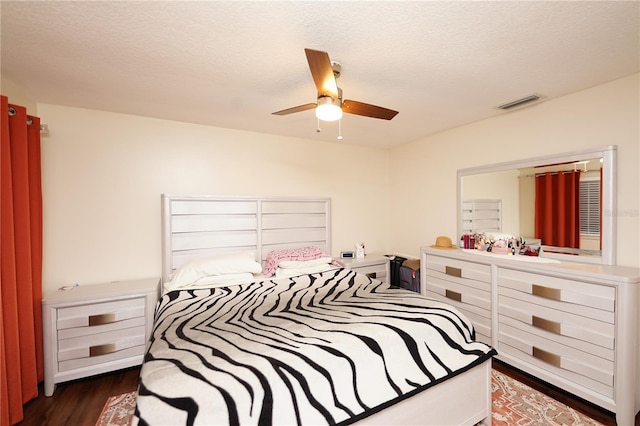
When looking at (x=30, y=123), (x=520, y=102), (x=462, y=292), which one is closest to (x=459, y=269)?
(x=462, y=292)

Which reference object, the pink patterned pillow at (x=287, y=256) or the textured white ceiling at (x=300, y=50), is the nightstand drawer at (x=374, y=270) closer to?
the pink patterned pillow at (x=287, y=256)

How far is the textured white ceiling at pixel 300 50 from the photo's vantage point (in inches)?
54.3

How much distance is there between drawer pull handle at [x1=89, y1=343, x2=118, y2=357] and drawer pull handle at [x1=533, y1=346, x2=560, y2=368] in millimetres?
3612

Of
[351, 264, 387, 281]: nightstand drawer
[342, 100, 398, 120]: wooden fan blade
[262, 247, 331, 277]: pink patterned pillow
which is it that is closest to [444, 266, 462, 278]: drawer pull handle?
[351, 264, 387, 281]: nightstand drawer

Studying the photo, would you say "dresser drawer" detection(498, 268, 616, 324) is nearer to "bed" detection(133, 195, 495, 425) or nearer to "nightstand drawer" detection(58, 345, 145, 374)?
"bed" detection(133, 195, 495, 425)

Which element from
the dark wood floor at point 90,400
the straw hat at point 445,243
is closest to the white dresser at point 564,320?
the dark wood floor at point 90,400

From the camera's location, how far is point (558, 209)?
2.52 metres

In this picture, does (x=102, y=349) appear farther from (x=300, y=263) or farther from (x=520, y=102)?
(x=520, y=102)

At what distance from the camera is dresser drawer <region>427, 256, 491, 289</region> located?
2639mm

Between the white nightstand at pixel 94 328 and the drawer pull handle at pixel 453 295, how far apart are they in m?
3.04

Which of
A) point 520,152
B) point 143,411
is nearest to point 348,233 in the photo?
point 520,152

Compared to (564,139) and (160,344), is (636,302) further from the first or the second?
(160,344)

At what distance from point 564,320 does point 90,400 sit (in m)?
3.76

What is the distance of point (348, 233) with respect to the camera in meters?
4.14
